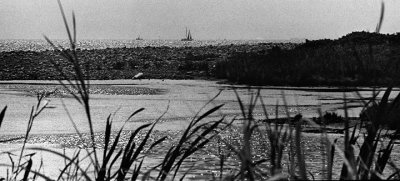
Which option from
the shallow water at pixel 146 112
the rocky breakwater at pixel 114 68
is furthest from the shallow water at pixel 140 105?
the rocky breakwater at pixel 114 68

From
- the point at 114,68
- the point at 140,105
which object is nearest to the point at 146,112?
A: the point at 140,105

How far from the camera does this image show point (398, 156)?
7.25 meters

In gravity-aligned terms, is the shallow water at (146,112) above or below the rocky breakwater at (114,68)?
below

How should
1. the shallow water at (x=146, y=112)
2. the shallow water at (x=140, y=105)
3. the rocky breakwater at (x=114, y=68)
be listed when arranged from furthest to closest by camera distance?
the rocky breakwater at (x=114, y=68) < the shallow water at (x=140, y=105) < the shallow water at (x=146, y=112)

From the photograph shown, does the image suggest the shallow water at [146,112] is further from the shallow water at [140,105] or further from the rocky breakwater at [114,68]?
the rocky breakwater at [114,68]

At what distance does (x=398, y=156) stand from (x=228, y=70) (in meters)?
5.45

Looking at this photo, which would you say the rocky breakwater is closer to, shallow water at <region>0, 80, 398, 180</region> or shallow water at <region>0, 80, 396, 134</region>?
shallow water at <region>0, 80, 396, 134</region>

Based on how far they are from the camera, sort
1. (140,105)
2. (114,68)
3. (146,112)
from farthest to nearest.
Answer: (114,68)
(140,105)
(146,112)

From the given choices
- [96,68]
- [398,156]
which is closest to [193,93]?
[398,156]

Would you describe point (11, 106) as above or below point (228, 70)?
below

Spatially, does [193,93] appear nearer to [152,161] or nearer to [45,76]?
[45,76]

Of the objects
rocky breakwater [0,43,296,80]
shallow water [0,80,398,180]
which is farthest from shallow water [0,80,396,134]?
rocky breakwater [0,43,296,80]

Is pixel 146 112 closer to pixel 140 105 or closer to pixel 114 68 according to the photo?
pixel 140 105

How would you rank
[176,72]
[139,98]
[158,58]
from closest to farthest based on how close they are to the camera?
[139,98] < [176,72] < [158,58]
